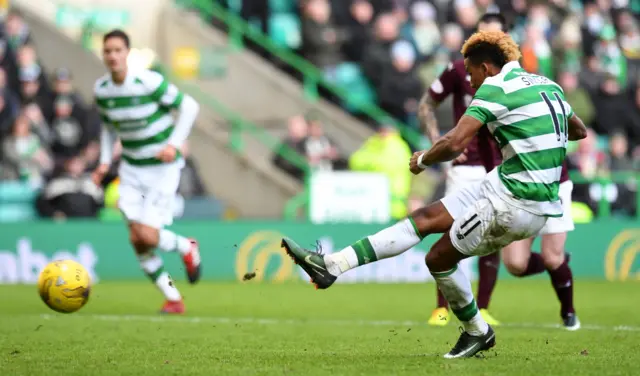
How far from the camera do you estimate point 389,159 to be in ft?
60.4

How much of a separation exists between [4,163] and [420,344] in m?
11.2

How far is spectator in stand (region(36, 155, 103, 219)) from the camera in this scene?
17688mm

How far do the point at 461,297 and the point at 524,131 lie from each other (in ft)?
3.96

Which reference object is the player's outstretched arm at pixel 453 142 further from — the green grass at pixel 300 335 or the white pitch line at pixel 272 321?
the white pitch line at pixel 272 321

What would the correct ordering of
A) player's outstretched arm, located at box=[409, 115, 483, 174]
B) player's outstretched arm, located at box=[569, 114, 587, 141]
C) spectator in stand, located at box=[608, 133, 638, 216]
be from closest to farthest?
1. player's outstretched arm, located at box=[409, 115, 483, 174]
2. player's outstretched arm, located at box=[569, 114, 587, 141]
3. spectator in stand, located at box=[608, 133, 638, 216]

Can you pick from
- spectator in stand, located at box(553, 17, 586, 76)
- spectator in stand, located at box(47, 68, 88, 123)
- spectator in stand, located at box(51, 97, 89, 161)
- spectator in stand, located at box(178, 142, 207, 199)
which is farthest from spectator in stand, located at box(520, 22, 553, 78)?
spectator in stand, located at box(51, 97, 89, 161)

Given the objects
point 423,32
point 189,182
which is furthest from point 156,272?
point 423,32

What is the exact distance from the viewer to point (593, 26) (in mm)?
22562

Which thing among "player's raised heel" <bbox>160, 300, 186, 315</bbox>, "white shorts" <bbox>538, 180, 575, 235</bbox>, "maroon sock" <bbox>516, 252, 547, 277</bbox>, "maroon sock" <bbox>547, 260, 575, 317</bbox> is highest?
"white shorts" <bbox>538, 180, 575, 235</bbox>

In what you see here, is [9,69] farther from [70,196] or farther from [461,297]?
[461,297]

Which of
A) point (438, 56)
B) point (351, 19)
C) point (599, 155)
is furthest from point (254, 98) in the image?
point (599, 155)

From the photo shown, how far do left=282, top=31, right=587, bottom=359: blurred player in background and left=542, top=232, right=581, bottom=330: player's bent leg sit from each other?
8.43 ft

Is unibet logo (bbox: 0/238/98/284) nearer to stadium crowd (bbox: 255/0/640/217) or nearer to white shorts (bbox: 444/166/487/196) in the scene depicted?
stadium crowd (bbox: 255/0/640/217)

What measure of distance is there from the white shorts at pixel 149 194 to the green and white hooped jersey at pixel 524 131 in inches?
199
